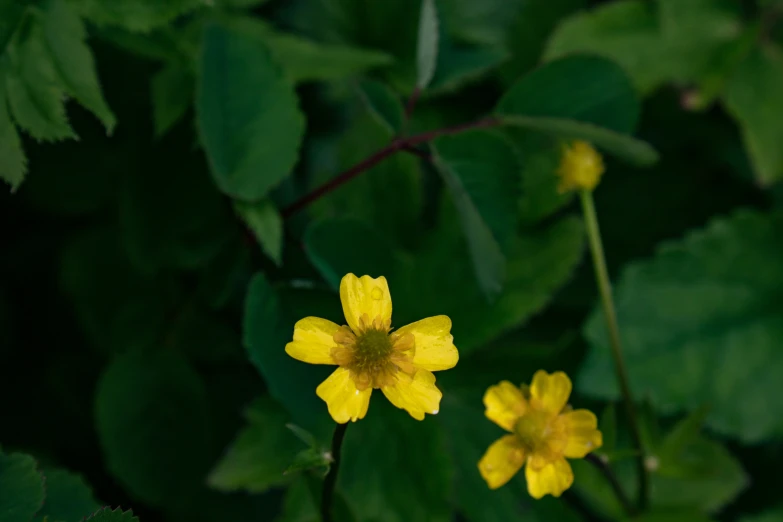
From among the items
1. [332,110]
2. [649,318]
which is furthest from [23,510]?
[649,318]

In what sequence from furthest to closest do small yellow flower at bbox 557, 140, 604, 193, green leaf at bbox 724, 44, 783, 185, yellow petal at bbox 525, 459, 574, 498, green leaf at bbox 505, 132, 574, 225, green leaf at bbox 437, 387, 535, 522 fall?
green leaf at bbox 724, 44, 783, 185, green leaf at bbox 505, 132, 574, 225, green leaf at bbox 437, 387, 535, 522, small yellow flower at bbox 557, 140, 604, 193, yellow petal at bbox 525, 459, 574, 498

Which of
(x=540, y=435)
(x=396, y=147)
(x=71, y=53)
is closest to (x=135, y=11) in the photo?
(x=71, y=53)

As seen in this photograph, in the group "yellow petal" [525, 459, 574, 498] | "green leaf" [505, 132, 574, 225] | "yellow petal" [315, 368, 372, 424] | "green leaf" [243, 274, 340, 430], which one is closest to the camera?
"yellow petal" [315, 368, 372, 424]

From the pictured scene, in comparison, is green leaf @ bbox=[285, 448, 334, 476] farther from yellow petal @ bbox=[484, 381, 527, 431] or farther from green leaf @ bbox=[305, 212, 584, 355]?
green leaf @ bbox=[305, 212, 584, 355]

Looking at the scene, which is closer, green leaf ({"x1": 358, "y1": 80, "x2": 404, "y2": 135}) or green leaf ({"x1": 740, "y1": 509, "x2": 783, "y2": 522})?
green leaf ({"x1": 358, "y1": 80, "x2": 404, "y2": 135})

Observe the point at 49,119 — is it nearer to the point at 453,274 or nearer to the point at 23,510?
the point at 23,510

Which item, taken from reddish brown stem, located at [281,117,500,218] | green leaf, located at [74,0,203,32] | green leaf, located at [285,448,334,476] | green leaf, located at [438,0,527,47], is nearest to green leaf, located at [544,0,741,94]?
green leaf, located at [438,0,527,47]
